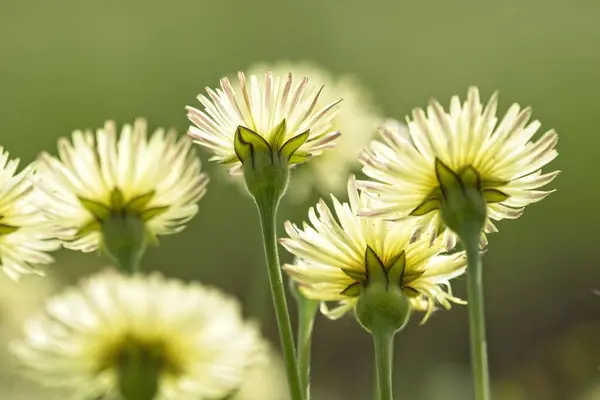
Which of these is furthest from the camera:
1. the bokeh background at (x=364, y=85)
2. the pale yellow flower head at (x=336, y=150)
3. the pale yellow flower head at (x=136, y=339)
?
the bokeh background at (x=364, y=85)

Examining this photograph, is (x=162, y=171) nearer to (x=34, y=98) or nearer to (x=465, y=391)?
(x=465, y=391)

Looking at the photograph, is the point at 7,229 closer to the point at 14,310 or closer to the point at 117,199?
the point at 117,199

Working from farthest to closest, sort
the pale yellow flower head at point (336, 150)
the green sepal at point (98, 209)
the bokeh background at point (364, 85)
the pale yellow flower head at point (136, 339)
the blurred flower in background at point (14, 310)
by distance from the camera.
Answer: the bokeh background at point (364, 85) < the pale yellow flower head at point (336, 150) < the blurred flower in background at point (14, 310) < the green sepal at point (98, 209) < the pale yellow flower head at point (136, 339)

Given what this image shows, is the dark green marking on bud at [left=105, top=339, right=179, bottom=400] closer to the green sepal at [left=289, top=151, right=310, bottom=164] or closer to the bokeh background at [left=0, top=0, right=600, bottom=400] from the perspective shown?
the green sepal at [left=289, top=151, right=310, bottom=164]

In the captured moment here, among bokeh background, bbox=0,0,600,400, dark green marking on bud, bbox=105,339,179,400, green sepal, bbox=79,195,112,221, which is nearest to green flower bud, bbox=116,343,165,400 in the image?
dark green marking on bud, bbox=105,339,179,400

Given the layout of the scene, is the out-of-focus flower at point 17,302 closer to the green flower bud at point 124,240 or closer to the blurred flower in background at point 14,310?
the blurred flower in background at point 14,310

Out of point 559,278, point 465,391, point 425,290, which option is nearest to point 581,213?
point 559,278

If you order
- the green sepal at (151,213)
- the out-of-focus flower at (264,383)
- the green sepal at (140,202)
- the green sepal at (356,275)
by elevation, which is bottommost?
the out-of-focus flower at (264,383)

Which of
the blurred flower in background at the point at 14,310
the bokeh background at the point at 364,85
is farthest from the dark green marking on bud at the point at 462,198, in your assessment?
the bokeh background at the point at 364,85
